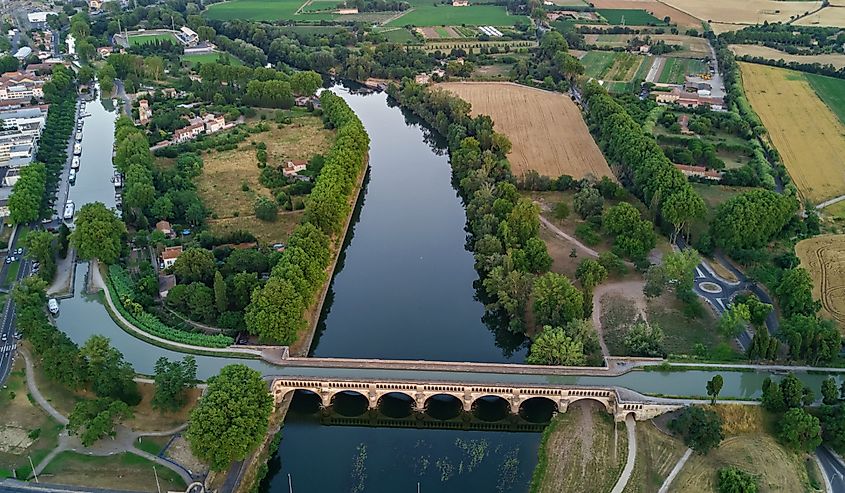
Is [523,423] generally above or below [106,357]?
below

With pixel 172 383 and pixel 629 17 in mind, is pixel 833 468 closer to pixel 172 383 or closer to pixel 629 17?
pixel 172 383

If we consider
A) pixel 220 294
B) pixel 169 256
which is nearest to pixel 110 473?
pixel 220 294

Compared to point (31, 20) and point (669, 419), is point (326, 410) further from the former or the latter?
point (31, 20)

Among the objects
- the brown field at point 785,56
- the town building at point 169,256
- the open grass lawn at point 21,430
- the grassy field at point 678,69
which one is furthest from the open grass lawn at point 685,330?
the brown field at point 785,56

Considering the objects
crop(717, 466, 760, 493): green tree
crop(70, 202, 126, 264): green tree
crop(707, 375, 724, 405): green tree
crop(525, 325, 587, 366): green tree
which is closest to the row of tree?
crop(70, 202, 126, 264): green tree

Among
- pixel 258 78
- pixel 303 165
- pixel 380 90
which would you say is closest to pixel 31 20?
pixel 258 78

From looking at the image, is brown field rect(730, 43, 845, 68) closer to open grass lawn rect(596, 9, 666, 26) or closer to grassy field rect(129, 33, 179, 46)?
open grass lawn rect(596, 9, 666, 26)

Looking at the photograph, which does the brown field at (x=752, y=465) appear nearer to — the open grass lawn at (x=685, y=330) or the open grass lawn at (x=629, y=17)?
the open grass lawn at (x=685, y=330)
